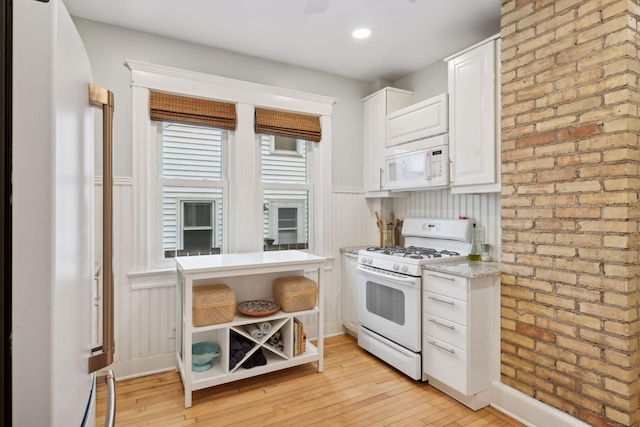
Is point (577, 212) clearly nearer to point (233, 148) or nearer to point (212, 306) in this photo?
point (212, 306)

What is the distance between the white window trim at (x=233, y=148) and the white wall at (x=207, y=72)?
8cm

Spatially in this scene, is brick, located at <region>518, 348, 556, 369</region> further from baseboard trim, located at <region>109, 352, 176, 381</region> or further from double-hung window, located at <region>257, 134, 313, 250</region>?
baseboard trim, located at <region>109, 352, 176, 381</region>

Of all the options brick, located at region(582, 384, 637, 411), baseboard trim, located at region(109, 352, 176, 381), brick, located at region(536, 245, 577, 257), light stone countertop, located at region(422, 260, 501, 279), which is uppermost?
brick, located at region(536, 245, 577, 257)

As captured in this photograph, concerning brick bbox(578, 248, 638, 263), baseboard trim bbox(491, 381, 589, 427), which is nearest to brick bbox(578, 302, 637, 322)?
brick bbox(578, 248, 638, 263)

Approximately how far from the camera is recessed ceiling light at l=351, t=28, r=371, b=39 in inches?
109

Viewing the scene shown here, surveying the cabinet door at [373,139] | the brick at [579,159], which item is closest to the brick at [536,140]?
the brick at [579,159]

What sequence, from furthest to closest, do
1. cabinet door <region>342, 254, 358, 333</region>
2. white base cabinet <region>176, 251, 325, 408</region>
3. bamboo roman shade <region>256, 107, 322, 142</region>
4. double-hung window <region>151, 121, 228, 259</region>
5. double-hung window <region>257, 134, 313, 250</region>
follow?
cabinet door <region>342, 254, 358, 333</region>
double-hung window <region>257, 134, 313, 250</region>
bamboo roman shade <region>256, 107, 322, 142</region>
double-hung window <region>151, 121, 228, 259</region>
white base cabinet <region>176, 251, 325, 408</region>

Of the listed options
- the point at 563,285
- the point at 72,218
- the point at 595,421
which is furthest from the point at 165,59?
the point at 595,421

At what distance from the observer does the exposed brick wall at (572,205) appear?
175cm

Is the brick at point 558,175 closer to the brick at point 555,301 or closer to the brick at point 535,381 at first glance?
the brick at point 555,301

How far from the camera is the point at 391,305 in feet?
9.30

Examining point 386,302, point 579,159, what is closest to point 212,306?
point 386,302

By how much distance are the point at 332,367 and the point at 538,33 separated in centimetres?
273

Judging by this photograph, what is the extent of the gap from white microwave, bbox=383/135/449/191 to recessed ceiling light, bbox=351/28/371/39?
38.1 inches
